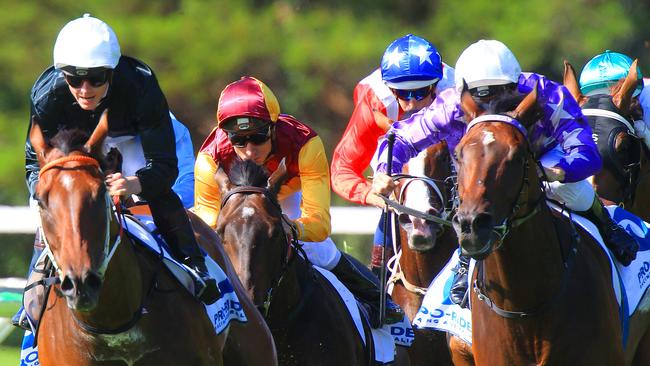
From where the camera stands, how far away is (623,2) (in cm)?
1609

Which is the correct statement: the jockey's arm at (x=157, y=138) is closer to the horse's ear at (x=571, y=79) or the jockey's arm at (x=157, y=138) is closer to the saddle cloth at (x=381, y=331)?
the saddle cloth at (x=381, y=331)

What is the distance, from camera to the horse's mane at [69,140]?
15.7 feet

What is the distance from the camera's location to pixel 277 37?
1566 cm

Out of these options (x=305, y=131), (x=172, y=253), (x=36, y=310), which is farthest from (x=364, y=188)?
(x=36, y=310)

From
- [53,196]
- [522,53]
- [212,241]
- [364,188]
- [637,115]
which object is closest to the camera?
[53,196]

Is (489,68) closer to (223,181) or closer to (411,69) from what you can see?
(223,181)

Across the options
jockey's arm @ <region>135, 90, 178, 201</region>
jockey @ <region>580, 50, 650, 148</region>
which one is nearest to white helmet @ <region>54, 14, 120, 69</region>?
jockey's arm @ <region>135, 90, 178, 201</region>

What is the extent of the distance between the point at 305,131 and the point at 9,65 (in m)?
9.02

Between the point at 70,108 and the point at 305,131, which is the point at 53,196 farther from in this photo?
the point at 305,131

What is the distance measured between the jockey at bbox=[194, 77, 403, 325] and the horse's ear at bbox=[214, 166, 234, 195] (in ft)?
0.38

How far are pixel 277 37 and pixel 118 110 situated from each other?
1038cm

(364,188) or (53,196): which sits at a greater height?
(53,196)

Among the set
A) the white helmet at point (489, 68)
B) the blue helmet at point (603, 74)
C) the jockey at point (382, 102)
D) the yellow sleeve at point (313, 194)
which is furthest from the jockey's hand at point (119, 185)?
the blue helmet at point (603, 74)

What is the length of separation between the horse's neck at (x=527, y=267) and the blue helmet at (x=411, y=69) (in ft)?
7.49
